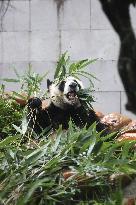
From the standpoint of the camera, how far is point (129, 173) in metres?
4.18

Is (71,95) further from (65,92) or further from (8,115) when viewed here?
(8,115)

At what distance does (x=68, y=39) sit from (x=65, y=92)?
132 cm

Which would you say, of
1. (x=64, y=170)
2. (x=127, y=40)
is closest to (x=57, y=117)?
(x=127, y=40)

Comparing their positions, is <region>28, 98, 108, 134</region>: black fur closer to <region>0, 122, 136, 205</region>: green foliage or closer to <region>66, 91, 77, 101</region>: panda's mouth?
<region>66, 91, 77, 101</region>: panda's mouth

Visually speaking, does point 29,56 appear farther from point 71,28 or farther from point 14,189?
point 14,189

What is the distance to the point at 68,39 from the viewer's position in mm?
6801

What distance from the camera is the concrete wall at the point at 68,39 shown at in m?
6.79

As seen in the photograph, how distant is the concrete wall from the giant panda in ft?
3.54

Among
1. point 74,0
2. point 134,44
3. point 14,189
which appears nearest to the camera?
point 14,189

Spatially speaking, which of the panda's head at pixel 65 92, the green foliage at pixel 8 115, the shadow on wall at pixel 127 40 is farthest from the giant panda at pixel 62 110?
the shadow on wall at pixel 127 40

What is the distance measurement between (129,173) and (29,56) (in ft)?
9.65

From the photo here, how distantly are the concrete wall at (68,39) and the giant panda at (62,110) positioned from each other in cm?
108

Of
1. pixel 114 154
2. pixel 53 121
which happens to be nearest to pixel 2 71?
pixel 53 121

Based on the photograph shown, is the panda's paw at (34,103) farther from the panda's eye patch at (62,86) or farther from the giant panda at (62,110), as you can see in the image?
the panda's eye patch at (62,86)
